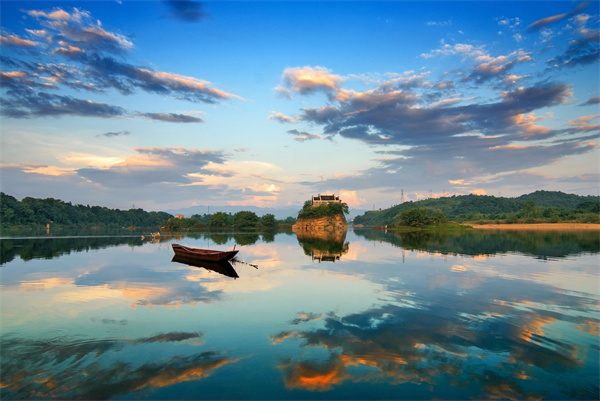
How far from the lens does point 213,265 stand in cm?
3622

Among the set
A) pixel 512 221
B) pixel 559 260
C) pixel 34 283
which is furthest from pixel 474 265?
Answer: pixel 512 221

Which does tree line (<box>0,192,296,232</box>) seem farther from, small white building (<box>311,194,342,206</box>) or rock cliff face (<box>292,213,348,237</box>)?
small white building (<box>311,194,342,206</box>)

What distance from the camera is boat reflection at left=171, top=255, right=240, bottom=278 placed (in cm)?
3126

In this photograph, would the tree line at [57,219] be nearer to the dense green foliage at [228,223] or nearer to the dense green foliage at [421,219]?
the dense green foliage at [228,223]

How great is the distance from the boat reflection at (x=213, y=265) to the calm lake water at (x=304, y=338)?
471cm

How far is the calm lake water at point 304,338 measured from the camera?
9.30 metres

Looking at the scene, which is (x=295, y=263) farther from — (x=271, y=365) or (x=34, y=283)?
(x=271, y=365)

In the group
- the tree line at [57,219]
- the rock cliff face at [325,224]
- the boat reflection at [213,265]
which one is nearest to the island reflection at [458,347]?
the boat reflection at [213,265]

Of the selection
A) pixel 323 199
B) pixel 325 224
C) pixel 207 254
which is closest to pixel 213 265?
pixel 207 254

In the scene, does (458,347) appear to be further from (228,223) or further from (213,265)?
(228,223)

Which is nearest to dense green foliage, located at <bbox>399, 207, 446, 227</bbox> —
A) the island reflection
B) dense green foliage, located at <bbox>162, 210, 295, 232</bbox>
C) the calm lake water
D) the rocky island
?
the rocky island

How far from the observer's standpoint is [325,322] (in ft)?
50.2

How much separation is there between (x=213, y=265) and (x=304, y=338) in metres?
25.2

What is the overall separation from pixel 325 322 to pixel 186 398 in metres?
7.89
